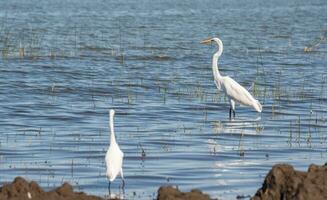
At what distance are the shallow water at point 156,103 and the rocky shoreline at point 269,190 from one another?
68.8 inches

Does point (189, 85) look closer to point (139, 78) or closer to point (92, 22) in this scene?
point (139, 78)

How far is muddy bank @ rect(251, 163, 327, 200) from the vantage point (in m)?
7.33

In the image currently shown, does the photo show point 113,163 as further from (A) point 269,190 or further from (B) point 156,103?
(B) point 156,103

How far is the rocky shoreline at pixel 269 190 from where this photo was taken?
7254 millimetres

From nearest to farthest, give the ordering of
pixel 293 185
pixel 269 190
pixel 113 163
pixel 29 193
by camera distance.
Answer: pixel 29 193, pixel 293 185, pixel 269 190, pixel 113 163

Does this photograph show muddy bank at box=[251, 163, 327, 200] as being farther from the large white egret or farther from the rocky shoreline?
the large white egret

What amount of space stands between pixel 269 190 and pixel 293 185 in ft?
0.82

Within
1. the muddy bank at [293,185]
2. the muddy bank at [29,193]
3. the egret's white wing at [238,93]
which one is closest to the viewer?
the muddy bank at [29,193]

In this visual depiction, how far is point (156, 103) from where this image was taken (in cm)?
1814

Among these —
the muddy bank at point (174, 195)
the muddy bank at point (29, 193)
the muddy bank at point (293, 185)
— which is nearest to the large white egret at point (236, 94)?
the muddy bank at point (293, 185)

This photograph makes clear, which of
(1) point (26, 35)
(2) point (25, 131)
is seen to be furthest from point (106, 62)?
(2) point (25, 131)

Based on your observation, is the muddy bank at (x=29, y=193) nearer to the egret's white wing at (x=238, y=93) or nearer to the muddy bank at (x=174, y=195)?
the muddy bank at (x=174, y=195)

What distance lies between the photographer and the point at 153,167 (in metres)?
11.1

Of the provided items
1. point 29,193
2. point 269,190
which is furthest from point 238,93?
point 29,193
